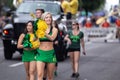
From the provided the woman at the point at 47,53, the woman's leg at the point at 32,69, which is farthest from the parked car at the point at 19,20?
the woman at the point at 47,53

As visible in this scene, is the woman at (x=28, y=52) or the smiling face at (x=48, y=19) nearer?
the smiling face at (x=48, y=19)

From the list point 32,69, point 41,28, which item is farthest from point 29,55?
point 41,28

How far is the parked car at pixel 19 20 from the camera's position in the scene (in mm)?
19203

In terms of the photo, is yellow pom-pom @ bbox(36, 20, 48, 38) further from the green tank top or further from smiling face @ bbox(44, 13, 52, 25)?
the green tank top

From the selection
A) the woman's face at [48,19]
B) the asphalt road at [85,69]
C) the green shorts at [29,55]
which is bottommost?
Result: the asphalt road at [85,69]

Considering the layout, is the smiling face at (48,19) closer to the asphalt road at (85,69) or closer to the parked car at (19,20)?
the asphalt road at (85,69)

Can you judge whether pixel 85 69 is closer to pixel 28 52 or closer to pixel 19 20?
pixel 19 20

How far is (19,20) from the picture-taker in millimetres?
19250

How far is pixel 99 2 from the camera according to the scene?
6488cm

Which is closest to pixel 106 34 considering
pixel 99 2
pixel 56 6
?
pixel 56 6

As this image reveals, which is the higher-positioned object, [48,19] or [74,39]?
[48,19]

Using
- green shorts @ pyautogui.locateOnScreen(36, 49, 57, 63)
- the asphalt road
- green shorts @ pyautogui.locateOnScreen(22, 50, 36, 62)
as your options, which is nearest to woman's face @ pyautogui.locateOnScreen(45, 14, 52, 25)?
green shorts @ pyautogui.locateOnScreen(36, 49, 57, 63)

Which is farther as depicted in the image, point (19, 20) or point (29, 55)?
point (19, 20)

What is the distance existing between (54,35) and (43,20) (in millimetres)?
491
